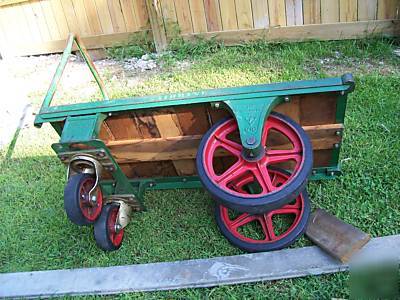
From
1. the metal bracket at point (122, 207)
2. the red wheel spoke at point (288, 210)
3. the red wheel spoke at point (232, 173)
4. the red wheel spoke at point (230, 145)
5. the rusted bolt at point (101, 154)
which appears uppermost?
the rusted bolt at point (101, 154)

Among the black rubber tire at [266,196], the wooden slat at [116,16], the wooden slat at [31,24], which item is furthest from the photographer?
the wooden slat at [31,24]

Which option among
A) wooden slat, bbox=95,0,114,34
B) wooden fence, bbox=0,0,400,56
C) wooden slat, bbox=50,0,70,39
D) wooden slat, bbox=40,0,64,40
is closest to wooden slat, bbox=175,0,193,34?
wooden fence, bbox=0,0,400,56

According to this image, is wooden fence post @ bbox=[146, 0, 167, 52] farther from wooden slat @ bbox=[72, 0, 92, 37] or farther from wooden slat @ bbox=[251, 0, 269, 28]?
wooden slat @ bbox=[251, 0, 269, 28]

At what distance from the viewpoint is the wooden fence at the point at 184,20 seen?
13.0ft

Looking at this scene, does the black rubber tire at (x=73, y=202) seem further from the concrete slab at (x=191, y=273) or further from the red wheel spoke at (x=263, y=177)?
the red wheel spoke at (x=263, y=177)

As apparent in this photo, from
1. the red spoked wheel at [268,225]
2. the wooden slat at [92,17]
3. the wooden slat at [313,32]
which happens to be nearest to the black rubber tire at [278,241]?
the red spoked wheel at [268,225]

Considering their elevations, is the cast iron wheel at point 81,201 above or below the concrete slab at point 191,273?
above

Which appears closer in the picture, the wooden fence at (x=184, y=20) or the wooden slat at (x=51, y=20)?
the wooden fence at (x=184, y=20)

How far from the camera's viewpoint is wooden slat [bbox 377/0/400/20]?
381cm

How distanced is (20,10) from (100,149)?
368 centimetres

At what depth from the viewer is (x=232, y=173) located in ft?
7.09

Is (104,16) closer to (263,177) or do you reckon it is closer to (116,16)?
(116,16)

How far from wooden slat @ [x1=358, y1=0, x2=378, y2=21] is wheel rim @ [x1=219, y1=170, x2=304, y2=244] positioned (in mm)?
2397

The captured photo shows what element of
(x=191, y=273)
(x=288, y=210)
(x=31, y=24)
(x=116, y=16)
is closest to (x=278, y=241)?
(x=288, y=210)
